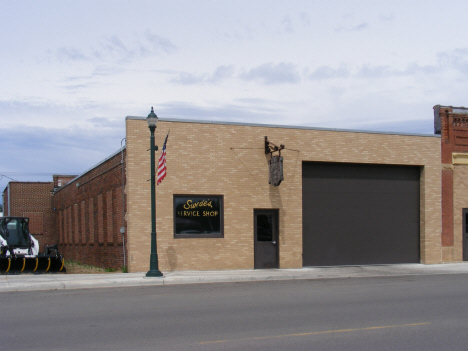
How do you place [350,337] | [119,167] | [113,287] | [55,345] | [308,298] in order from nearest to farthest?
[55,345]
[350,337]
[308,298]
[113,287]
[119,167]

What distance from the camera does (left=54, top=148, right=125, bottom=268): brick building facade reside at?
2048 centimetres

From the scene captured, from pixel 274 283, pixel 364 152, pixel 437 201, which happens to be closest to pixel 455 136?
pixel 437 201

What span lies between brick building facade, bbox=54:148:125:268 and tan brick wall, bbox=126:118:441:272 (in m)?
1.29

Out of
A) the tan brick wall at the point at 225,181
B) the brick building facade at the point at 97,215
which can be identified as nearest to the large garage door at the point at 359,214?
the tan brick wall at the point at 225,181

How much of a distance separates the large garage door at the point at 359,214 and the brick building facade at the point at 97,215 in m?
7.08

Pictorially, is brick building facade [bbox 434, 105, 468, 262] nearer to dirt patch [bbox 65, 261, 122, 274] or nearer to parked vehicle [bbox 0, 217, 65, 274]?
dirt patch [bbox 65, 261, 122, 274]

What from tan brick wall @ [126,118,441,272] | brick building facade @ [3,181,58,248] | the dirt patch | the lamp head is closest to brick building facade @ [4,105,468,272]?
tan brick wall @ [126,118,441,272]

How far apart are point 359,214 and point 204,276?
7.66 metres

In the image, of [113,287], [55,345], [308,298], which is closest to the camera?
[55,345]

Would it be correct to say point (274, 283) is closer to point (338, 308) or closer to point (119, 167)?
point (338, 308)

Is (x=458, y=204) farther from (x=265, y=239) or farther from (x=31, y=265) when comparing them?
(x=31, y=265)

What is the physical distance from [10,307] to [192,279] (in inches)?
242

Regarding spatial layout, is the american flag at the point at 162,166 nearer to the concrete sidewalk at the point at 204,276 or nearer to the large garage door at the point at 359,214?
the concrete sidewalk at the point at 204,276

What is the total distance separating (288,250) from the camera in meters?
20.1
